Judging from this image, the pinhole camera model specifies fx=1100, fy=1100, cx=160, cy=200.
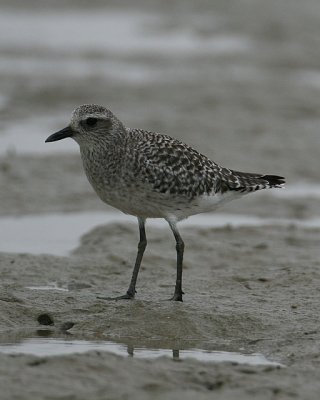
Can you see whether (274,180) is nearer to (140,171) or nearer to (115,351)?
(140,171)

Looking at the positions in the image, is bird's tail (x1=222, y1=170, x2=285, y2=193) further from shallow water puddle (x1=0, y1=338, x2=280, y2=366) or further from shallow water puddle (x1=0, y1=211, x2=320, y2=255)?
shallow water puddle (x1=0, y1=338, x2=280, y2=366)

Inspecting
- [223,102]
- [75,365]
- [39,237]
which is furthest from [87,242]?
[223,102]

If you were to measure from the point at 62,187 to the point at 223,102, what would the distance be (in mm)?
5362

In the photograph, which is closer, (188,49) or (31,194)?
(31,194)

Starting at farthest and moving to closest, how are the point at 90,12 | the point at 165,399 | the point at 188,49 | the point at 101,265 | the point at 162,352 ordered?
1. the point at 90,12
2. the point at 188,49
3. the point at 101,265
4. the point at 162,352
5. the point at 165,399

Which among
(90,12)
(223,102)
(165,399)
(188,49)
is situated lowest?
(165,399)

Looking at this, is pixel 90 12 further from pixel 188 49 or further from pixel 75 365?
pixel 75 365

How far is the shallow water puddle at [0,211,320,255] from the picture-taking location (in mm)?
12727

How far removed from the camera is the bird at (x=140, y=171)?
33.6 ft

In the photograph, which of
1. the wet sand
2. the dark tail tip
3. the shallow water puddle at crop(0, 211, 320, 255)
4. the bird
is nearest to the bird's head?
the bird

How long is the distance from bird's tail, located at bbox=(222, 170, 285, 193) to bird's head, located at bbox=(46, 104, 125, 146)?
1398mm

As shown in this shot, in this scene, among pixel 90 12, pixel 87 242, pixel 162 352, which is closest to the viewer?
pixel 162 352

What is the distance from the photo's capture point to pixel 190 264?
12180 mm

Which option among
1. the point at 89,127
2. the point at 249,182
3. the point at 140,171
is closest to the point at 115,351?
the point at 140,171
